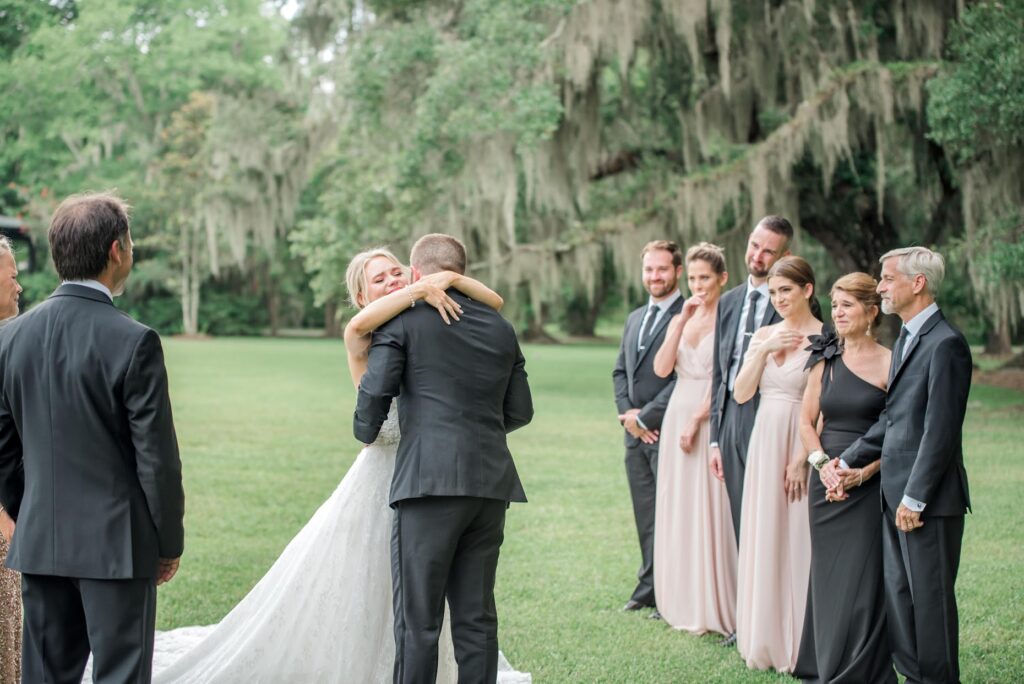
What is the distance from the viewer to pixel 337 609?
4.14 meters

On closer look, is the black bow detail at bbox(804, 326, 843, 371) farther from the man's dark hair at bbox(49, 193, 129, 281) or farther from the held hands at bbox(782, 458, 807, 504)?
the man's dark hair at bbox(49, 193, 129, 281)

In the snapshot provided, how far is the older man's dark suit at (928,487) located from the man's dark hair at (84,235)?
2.71 metres

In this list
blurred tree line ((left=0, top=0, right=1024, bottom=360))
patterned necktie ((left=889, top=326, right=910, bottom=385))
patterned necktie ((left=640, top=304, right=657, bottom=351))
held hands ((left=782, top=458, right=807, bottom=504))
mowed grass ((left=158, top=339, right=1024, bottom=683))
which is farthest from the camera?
blurred tree line ((left=0, top=0, right=1024, bottom=360))

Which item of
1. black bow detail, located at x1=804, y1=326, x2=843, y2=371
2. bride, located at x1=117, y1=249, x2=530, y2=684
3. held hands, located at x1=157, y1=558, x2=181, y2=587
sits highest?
black bow detail, located at x1=804, y1=326, x2=843, y2=371

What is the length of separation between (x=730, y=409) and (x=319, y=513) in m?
2.03

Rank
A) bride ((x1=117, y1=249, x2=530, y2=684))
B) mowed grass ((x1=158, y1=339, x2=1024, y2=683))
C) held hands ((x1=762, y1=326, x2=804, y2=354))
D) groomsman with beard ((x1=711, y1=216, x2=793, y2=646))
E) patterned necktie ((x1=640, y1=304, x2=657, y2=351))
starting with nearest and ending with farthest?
bride ((x1=117, y1=249, x2=530, y2=684)) → held hands ((x1=762, y1=326, x2=804, y2=354)) → mowed grass ((x1=158, y1=339, x2=1024, y2=683)) → groomsman with beard ((x1=711, y1=216, x2=793, y2=646)) → patterned necktie ((x1=640, y1=304, x2=657, y2=351))

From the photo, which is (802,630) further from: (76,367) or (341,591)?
(76,367)

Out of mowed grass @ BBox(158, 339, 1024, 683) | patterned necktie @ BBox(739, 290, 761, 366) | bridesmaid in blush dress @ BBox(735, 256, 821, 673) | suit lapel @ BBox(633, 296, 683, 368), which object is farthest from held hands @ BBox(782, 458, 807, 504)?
suit lapel @ BBox(633, 296, 683, 368)

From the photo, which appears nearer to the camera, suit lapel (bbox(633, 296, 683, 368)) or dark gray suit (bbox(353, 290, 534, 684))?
dark gray suit (bbox(353, 290, 534, 684))

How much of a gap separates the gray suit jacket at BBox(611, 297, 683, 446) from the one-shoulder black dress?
140 cm

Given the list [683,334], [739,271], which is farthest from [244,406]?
[683,334]

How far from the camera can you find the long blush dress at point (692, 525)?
5.30 meters

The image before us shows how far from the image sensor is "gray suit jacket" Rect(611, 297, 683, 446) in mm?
5738

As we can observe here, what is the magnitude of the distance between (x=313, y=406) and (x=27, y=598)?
1360 centimetres
